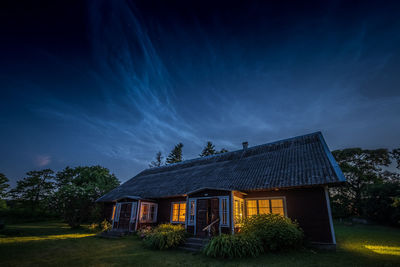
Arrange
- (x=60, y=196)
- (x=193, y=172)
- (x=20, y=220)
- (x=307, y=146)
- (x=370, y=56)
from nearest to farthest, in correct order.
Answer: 1. (x=370, y=56)
2. (x=307, y=146)
3. (x=193, y=172)
4. (x=60, y=196)
5. (x=20, y=220)

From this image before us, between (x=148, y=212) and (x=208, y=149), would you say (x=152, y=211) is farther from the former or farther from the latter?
(x=208, y=149)

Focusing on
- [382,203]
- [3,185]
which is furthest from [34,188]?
[382,203]

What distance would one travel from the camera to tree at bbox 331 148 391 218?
90.1ft

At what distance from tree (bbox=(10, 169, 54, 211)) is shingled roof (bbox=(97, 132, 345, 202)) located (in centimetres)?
2357

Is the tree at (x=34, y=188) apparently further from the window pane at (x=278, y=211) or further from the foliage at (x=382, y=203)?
the foliage at (x=382, y=203)

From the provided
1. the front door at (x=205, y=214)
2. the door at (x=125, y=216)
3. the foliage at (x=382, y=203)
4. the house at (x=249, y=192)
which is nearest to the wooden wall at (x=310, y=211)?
the house at (x=249, y=192)

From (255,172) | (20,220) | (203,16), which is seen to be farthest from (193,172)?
(20,220)

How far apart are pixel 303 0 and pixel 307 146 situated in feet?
29.9

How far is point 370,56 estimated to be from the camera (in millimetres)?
9602

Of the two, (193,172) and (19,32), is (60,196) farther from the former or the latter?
(19,32)

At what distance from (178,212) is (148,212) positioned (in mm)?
2551

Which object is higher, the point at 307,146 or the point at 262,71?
the point at 262,71

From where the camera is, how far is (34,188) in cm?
3266

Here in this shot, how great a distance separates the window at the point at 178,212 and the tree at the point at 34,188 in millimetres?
28790
